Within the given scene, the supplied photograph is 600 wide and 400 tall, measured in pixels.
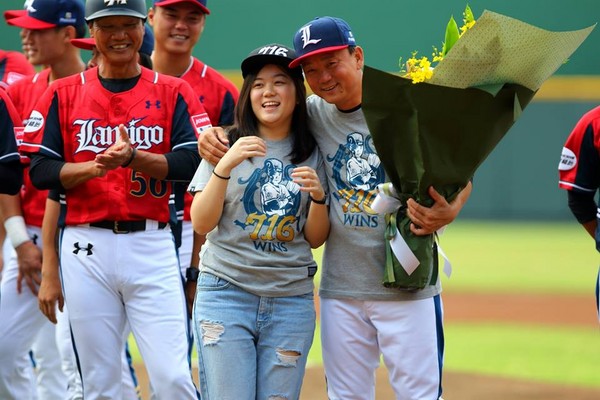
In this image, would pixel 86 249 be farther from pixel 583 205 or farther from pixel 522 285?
pixel 522 285

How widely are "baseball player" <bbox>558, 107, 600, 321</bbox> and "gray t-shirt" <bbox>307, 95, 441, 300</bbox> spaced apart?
1107mm

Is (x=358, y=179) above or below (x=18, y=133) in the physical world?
above

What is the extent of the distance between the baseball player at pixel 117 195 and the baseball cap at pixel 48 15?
1328 mm

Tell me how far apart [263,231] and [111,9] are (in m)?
1.22

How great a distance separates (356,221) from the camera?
3.85 meters

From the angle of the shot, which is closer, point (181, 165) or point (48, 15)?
point (181, 165)

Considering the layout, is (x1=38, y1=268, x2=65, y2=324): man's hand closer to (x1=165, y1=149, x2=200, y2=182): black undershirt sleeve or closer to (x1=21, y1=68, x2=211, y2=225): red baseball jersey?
(x1=21, y1=68, x2=211, y2=225): red baseball jersey

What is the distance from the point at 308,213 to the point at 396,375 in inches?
27.8

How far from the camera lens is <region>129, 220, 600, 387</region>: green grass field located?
7.87m

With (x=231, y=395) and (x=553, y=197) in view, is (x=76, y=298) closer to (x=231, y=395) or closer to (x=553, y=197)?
(x=231, y=395)

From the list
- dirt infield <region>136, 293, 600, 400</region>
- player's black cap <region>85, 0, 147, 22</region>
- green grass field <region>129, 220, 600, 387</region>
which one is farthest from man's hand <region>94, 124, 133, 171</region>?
green grass field <region>129, 220, 600, 387</region>

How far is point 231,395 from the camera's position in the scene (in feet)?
11.8

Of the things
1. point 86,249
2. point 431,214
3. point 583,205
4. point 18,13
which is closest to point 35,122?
point 86,249

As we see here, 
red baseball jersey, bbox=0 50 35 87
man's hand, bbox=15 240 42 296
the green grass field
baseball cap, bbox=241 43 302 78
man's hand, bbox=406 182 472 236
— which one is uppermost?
baseball cap, bbox=241 43 302 78
